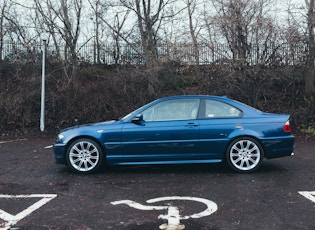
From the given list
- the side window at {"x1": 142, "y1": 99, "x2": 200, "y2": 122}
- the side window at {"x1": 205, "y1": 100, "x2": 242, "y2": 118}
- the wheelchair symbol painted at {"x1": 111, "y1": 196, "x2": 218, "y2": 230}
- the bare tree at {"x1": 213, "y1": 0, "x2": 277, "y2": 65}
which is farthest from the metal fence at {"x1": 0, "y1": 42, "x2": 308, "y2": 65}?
the wheelchair symbol painted at {"x1": 111, "y1": 196, "x2": 218, "y2": 230}

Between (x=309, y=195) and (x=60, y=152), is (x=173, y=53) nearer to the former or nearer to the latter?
(x=60, y=152)

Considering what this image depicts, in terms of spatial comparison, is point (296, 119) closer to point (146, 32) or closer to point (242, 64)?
point (242, 64)

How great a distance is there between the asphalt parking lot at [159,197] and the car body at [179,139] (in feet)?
0.99

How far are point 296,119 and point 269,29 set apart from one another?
356 cm

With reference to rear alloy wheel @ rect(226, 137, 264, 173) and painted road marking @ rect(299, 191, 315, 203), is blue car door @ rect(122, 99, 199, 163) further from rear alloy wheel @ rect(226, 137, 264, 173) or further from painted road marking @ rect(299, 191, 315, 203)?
painted road marking @ rect(299, 191, 315, 203)

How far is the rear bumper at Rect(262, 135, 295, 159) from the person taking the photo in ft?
22.4

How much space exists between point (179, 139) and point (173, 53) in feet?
25.1

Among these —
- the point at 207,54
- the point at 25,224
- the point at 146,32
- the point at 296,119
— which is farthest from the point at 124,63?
the point at 25,224

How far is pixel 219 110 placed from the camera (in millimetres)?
7039

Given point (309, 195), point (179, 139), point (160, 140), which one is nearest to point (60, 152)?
point (160, 140)

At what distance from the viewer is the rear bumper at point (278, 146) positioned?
6.84 meters

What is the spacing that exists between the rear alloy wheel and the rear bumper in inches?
5.1

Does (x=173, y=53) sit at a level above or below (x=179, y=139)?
above

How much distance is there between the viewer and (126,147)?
6801 millimetres
